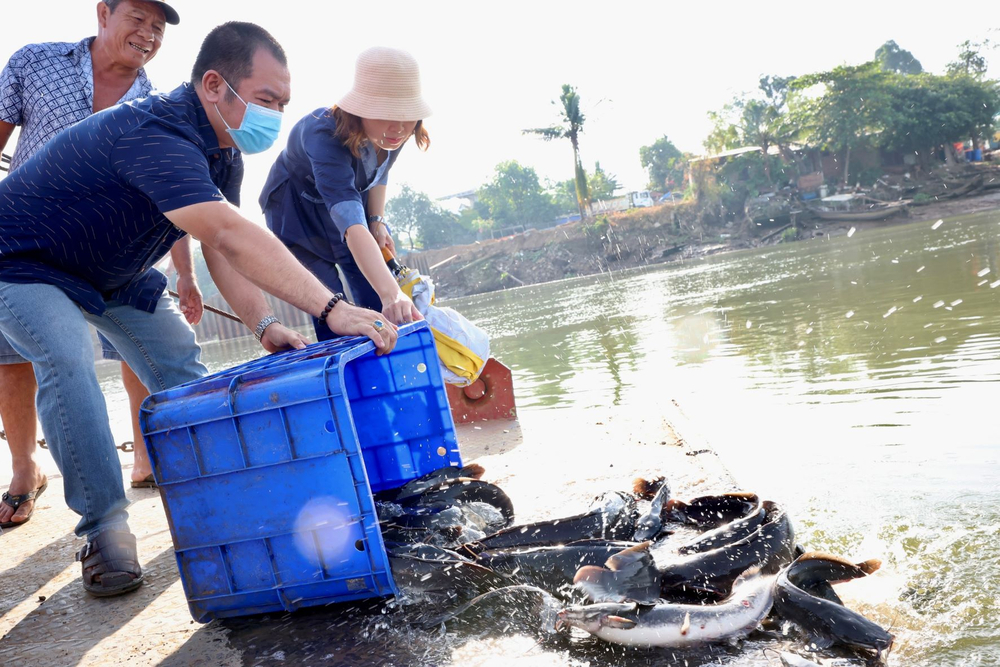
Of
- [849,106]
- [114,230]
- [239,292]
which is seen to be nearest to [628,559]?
[239,292]

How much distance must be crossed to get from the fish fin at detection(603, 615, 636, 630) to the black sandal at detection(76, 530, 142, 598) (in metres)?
1.76

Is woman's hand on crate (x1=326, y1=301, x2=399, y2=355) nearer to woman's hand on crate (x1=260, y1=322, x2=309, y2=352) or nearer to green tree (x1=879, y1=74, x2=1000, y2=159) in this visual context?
woman's hand on crate (x1=260, y1=322, x2=309, y2=352)

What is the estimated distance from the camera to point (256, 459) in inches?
83.6

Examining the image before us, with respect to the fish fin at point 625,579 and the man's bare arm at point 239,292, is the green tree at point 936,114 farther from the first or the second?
the fish fin at point 625,579

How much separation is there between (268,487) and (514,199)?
78.3 metres

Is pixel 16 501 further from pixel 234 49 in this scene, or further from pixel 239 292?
pixel 234 49

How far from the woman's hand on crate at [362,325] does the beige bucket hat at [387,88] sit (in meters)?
1.26

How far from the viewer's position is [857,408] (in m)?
4.71

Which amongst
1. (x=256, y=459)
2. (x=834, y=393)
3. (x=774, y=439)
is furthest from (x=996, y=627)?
(x=834, y=393)

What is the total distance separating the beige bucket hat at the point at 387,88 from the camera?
3.28 m

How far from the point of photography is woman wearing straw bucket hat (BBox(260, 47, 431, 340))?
330cm

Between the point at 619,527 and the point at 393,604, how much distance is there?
761mm

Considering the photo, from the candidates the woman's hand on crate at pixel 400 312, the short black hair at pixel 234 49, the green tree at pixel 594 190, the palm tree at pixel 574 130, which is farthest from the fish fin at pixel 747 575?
the green tree at pixel 594 190

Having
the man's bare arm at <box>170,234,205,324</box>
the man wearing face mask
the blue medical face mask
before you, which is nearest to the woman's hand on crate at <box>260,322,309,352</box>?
the man wearing face mask
